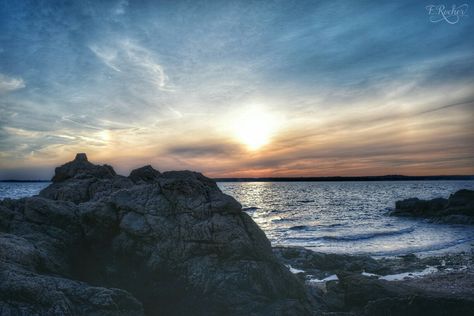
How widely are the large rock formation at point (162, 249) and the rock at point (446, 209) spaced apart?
175 ft

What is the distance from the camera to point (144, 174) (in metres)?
22.5

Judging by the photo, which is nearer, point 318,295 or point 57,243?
point 57,243

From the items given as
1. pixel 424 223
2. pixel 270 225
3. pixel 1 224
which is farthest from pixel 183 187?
pixel 424 223

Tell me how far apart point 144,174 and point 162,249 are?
993cm

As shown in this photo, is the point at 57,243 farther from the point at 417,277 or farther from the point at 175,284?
the point at 417,277

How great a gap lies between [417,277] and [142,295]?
19761 mm

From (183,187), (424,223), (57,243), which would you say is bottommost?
(424,223)

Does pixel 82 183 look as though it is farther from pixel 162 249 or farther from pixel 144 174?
pixel 162 249

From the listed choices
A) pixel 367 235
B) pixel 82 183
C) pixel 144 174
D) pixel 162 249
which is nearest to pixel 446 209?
pixel 367 235

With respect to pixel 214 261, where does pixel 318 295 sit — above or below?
below

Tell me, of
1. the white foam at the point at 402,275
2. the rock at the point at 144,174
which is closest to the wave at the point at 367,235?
the white foam at the point at 402,275

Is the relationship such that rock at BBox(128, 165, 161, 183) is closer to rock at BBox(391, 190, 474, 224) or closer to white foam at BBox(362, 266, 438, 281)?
white foam at BBox(362, 266, 438, 281)

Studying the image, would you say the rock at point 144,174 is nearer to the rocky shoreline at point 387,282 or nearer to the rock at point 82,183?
the rock at point 82,183

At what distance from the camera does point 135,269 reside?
13.6 metres
